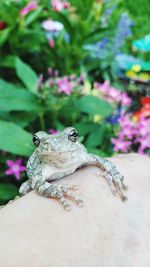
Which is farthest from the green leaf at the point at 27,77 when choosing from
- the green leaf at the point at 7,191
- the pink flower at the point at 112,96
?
the green leaf at the point at 7,191

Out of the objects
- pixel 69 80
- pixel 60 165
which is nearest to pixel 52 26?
pixel 69 80

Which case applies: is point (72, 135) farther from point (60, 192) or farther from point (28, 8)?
point (28, 8)

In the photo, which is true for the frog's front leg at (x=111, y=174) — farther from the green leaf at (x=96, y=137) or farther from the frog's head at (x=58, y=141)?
the green leaf at (x=96, y=137)

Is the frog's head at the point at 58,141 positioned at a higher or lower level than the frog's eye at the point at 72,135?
lower

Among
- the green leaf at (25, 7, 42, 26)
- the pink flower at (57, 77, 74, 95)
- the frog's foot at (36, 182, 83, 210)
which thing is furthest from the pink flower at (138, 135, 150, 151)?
the green leaf at (25, 7, 42, 26)

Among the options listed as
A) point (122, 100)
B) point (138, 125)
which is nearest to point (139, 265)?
point (138, 125)

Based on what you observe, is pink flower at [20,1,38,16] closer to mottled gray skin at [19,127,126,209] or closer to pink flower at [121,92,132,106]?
pink flower at [121,92,132,106]

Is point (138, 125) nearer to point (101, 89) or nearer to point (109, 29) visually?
point (101, 89)
